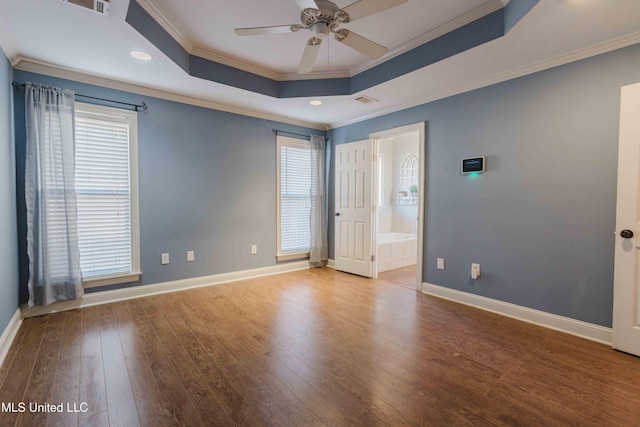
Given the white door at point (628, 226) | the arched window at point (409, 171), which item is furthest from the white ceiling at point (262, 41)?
the arched window at point (409, 171)

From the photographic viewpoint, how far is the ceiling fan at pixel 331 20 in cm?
182

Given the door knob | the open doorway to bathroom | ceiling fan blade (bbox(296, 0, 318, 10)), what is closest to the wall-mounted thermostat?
the door knob

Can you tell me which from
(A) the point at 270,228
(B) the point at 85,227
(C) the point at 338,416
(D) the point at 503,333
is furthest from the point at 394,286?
(B) the point at 85,227

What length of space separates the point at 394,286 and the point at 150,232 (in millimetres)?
3200

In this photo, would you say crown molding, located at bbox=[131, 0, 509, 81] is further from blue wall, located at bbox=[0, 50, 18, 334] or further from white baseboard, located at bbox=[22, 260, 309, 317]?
white baseboard, located at bbox=[22, 260, 309, 317]

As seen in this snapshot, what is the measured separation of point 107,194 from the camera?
3234mm

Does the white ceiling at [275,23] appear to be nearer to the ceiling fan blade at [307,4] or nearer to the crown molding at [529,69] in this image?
the ceiling fan blade at [307,4]

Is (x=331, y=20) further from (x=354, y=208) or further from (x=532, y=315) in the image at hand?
(x=532, y=315)

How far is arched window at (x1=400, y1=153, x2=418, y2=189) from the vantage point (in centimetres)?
646

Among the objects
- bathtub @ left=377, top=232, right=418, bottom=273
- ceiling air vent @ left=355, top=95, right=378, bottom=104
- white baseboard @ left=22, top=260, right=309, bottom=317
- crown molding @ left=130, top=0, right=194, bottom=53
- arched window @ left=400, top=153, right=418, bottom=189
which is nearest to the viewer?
crown molding @ left=130, top=0, right=194, bottom=53

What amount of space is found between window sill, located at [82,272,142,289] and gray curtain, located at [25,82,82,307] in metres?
0.14

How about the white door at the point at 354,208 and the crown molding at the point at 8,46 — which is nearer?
the crown molding at the point at 8,46

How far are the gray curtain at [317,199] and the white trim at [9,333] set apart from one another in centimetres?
347

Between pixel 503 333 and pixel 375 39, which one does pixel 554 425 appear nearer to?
pixel 503 333
